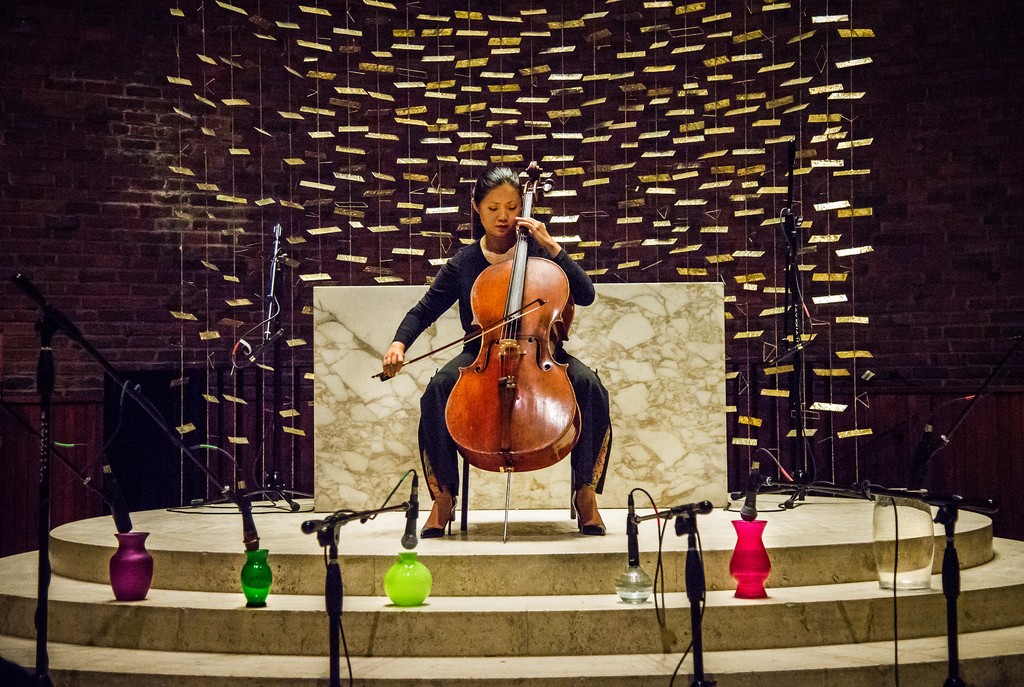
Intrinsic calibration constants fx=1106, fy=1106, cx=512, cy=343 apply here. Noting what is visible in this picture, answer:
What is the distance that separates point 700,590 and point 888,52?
5.28 meters

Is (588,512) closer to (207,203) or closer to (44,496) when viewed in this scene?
(44,496)

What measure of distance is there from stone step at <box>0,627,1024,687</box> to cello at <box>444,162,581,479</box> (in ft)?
2.34

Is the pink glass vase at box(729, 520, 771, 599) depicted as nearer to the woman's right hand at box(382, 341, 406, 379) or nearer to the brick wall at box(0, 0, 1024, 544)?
the woman's right hand at box(382, 341, 406, 379)

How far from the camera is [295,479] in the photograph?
7148mm

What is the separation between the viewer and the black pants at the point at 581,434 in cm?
430

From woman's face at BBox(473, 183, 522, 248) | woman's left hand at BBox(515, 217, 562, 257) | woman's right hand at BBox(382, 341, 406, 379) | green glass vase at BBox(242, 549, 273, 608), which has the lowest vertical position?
green glass vase at BBox(242, 549, 273, 608)

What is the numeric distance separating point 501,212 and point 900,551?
1.98 meters

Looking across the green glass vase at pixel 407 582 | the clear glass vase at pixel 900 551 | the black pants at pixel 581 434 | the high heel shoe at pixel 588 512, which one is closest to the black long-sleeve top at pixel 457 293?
the black pants at pixel 581 434

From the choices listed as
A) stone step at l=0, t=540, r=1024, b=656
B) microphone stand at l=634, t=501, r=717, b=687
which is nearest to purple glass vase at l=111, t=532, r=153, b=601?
stone step at l=0, t=540, r=1024, b=656

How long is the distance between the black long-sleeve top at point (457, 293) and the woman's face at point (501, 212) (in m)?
0.11

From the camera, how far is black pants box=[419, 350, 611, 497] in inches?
169

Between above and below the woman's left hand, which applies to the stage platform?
below

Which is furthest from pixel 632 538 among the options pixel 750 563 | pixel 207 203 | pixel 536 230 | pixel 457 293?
pixel 207 203

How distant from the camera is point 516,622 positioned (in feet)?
12.0
